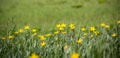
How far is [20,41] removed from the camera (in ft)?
10.2

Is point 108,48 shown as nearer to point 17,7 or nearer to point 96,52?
point 96,52

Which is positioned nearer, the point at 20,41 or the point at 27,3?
the point at 20,41

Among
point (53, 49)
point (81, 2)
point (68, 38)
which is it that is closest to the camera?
point (53, 49)

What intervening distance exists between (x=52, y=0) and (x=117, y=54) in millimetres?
9381

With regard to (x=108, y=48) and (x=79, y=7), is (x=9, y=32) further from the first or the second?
(x=79, y=7)

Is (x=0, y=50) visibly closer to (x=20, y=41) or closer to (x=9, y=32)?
(x=20, y=41)

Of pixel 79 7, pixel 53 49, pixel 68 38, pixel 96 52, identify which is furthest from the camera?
pixel 79 7

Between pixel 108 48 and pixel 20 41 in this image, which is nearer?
pixel 108 48

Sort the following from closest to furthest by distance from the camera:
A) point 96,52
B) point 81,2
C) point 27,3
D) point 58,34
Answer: point 96,52 < point 58,34 < point 81,2 < point 27,3

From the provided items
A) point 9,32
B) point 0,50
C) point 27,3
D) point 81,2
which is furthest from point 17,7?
point 0,50

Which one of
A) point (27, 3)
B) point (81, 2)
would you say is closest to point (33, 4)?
point (27, 3)

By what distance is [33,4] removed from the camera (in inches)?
437

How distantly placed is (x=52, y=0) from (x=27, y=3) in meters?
1.32

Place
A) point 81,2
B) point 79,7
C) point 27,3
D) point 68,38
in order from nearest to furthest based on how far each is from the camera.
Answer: point 68,38 → point 79,7 → point 81,2 → point 27,3
